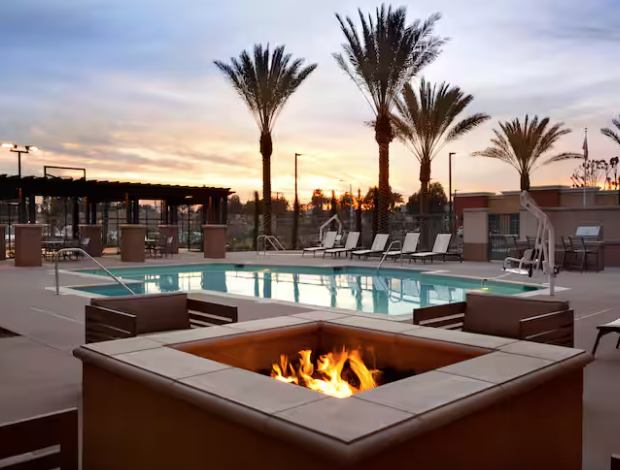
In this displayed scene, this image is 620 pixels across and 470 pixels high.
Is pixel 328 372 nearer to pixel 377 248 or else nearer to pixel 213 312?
pixel 213 312

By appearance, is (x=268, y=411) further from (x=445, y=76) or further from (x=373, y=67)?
Result: (x=445, y=76)

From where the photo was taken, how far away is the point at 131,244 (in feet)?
60.5

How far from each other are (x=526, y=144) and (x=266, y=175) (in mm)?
13025

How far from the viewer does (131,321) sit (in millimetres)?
4234

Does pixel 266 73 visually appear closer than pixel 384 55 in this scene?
No

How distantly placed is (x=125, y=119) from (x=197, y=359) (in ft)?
67.1

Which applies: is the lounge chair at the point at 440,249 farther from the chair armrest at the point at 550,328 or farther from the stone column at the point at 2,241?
the stone column at the point at 2,241

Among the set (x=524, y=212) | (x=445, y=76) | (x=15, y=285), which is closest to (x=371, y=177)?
(x=445, y=76)

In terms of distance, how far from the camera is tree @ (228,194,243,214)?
29156 mm

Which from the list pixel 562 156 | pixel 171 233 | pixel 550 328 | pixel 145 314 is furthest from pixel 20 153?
pixel 562 156

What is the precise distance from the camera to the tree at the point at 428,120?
22859mm

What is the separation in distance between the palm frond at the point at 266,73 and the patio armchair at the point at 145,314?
61.3 feet

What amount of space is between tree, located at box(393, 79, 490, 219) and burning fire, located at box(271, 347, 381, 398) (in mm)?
19910

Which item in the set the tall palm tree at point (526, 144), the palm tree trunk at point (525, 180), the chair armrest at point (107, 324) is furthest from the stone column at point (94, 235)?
the palm tree trunk at point (525, 180)
